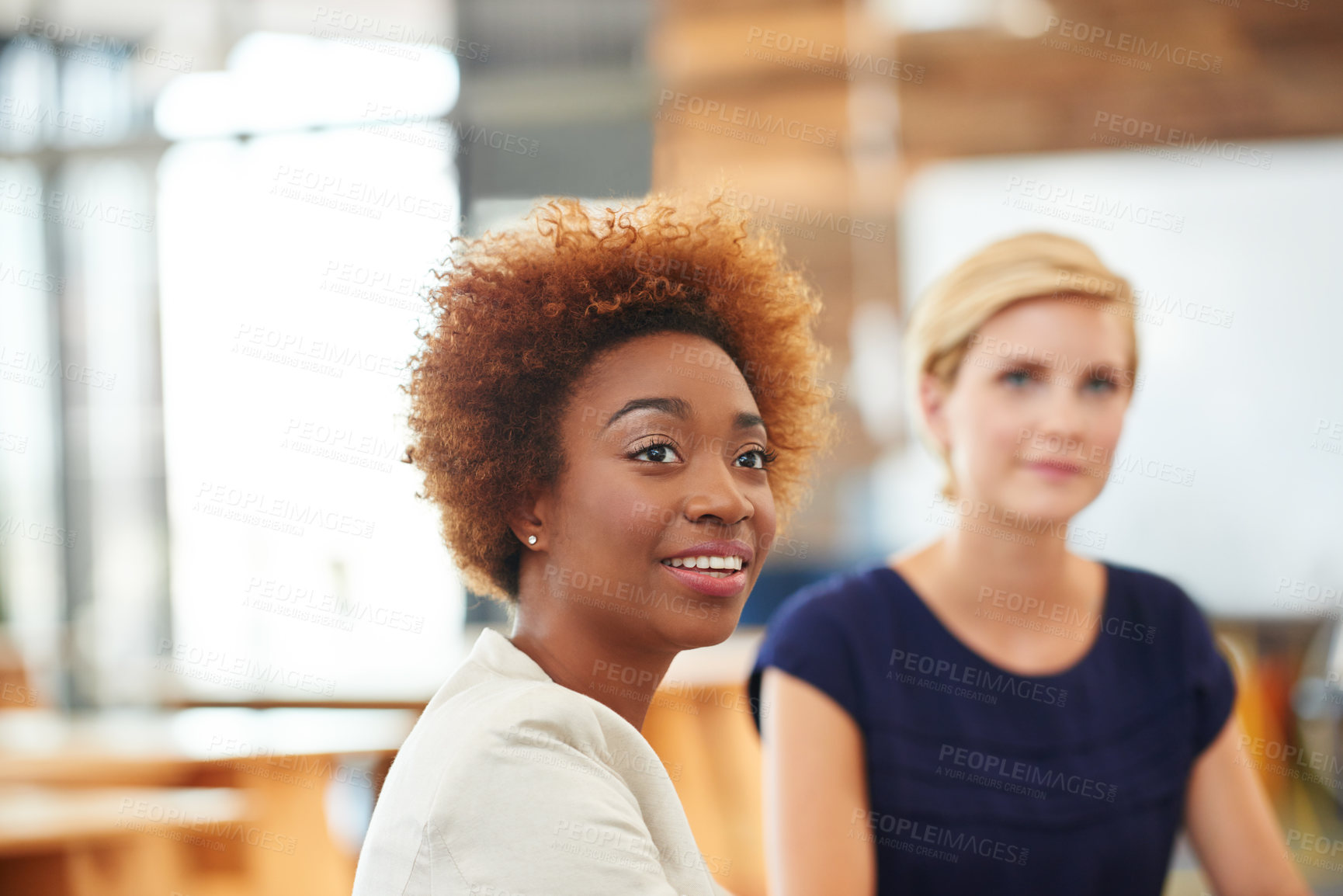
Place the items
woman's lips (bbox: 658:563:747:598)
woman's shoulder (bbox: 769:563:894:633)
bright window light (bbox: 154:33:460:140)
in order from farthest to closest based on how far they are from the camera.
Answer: bright window light (bbox: 154:33:460:140), woman's shoulder (bbox: 769:563:894:633), woman's lips (bbox: 658:563:747:598)

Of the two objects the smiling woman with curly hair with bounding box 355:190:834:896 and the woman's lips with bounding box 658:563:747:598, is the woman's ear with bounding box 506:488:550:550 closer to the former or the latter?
the smiling woman with curly hair with bounding box 355:190:834:896

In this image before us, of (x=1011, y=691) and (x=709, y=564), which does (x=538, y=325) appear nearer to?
A: (x=709, y=564)

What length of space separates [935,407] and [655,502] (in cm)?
75

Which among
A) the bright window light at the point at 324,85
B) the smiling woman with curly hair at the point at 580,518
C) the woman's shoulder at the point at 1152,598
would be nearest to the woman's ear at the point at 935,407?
the woman's shoulder at the point at 1152,598

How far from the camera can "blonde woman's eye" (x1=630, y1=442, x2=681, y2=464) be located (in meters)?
0.95

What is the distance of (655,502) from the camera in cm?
93

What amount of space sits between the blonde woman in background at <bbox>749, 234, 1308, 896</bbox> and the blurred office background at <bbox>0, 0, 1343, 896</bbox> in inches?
138

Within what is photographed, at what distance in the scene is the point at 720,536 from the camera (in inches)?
37.3

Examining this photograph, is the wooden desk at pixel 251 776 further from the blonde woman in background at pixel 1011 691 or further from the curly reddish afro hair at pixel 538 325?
the curly reddish afro hair at pixel 538 325

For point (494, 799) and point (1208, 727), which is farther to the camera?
point (1208, 727)

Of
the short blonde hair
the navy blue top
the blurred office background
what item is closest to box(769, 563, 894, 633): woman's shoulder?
the navy blue top

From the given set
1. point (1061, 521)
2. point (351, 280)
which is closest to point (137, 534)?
point (351, 280)

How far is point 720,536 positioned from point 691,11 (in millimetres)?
5334

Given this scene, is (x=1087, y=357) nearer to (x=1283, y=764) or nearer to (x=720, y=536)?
(x=720, y=536)
